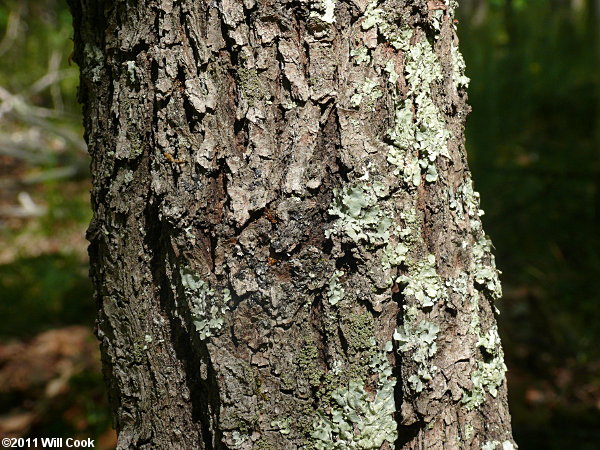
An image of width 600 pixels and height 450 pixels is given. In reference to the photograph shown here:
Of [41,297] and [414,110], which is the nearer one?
[414,110]

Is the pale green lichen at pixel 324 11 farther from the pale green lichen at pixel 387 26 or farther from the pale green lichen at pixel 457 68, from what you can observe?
the pale green lichen at pixel 457 68

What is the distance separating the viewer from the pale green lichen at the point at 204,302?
947 mm

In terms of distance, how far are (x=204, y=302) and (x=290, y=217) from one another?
21cm

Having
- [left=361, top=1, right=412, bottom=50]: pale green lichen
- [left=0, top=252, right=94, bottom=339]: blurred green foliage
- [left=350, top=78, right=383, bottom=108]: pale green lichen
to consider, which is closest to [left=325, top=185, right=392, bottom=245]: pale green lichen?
[left=350, top=78, right=383, bottom=108]: pale green lichen

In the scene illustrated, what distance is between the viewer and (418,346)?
98 cm

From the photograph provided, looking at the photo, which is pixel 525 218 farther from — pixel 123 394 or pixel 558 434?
pixel 123 394

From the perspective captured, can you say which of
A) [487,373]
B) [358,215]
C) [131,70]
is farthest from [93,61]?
[487,373]

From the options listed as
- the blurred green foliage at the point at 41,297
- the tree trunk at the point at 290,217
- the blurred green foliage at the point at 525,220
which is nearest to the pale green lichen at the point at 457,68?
the tree trunk at the point at 290,217

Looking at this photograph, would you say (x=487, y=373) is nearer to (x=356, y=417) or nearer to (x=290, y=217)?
(x=356, y=417)

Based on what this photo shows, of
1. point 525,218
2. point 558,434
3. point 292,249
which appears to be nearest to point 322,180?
point 292,249

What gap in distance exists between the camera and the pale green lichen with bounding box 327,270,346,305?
3.13 ft

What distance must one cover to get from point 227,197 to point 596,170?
3.31m

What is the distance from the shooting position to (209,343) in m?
0.96

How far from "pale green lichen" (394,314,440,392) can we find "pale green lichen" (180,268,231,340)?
1.01 feet
